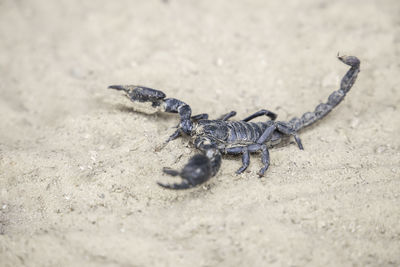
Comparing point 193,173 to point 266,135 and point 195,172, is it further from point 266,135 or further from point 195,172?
point 266,135

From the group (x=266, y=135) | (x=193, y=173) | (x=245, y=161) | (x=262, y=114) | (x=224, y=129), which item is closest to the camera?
(x=193, y=173)

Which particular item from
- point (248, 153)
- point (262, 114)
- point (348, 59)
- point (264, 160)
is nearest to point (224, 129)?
point (248, 153)

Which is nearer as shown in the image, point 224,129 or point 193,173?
point 193,173

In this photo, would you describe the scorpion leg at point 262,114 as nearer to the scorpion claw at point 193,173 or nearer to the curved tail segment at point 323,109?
the curved tail segment at point 323,109

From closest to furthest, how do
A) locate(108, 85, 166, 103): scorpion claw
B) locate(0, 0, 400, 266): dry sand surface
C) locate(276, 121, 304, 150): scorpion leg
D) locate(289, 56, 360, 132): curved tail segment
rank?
locate(0, 0, 400, 266): dry sand surface → locate(108, 85, 166, 103): scorpion claw → locate(276, 121, 304, 150): scorpion leg → locate(289, 56, 360, 132): curved tail segment

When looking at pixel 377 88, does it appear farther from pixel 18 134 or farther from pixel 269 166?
pixel 18 134

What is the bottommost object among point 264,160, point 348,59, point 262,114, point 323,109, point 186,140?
point 186,140

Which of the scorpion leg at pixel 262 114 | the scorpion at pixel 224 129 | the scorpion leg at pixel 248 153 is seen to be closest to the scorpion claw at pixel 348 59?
the scorpion at pixel 224 129

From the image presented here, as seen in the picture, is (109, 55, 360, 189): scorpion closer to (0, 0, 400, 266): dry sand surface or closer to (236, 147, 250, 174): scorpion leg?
(236, 147, 250, 174): scorpion leg

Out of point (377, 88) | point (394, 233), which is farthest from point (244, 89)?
point (394, 233)

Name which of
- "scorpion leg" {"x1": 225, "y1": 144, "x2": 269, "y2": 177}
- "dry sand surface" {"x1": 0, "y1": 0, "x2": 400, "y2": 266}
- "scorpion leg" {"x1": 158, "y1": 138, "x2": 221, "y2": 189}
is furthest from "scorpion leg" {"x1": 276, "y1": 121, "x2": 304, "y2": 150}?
"scorpion leg" {"x1": 158, "y1": 138, "x2": 221, "y2": 189}
